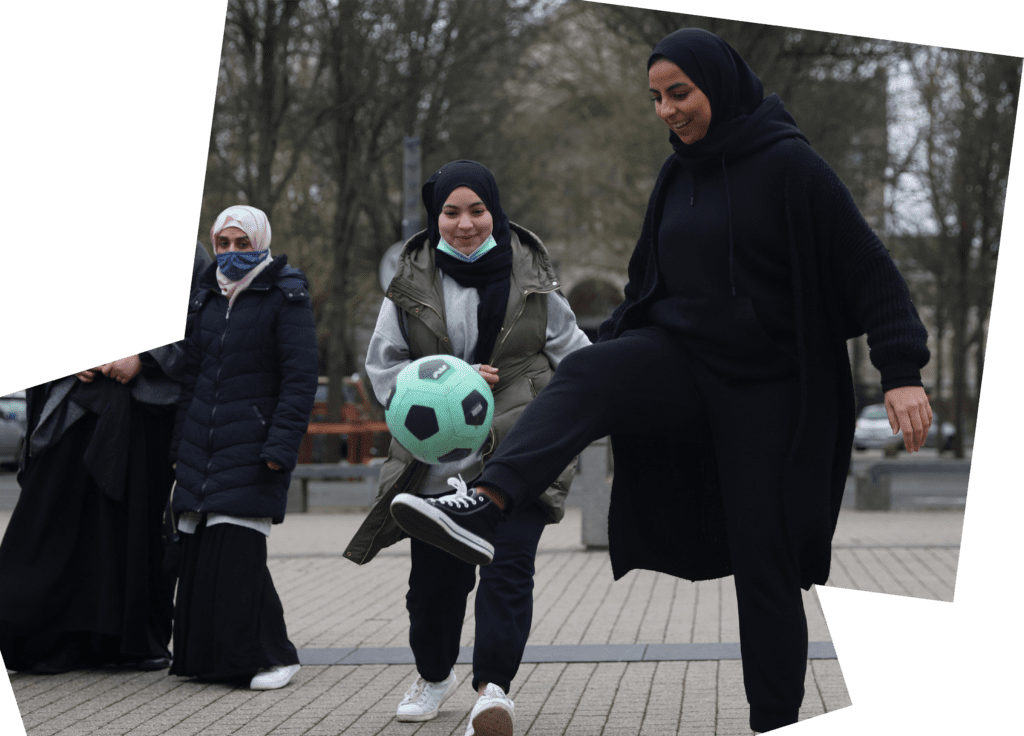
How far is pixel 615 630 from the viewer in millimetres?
6727

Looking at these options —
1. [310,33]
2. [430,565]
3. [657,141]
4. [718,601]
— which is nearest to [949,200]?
[657,141]

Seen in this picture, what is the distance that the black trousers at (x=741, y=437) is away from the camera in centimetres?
371

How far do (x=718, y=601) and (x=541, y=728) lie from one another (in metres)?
3.22

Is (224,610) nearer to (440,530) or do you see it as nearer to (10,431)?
(440,530)

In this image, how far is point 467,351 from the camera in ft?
15.3

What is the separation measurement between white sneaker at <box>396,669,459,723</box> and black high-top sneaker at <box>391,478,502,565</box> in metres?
1.42

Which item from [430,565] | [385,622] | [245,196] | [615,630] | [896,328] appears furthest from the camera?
[245,196]

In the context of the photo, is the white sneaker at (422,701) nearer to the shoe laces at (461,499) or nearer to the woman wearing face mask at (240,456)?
the woman wearing face mask at (240,456)

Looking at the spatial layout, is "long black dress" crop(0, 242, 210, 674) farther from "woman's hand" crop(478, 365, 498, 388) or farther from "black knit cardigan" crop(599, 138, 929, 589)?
"black knit cardigan" crop(599, 138, 929, 589)

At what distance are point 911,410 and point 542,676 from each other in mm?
2525

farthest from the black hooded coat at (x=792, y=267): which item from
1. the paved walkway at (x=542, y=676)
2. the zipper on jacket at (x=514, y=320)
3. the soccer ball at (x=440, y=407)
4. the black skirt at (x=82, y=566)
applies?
the black skirt at (x=82, y=566)

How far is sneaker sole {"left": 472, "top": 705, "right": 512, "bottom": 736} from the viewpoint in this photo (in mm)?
4188

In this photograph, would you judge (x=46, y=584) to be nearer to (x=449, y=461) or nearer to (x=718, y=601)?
(x=449, y=461)

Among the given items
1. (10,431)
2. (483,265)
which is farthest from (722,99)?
(10,431)
